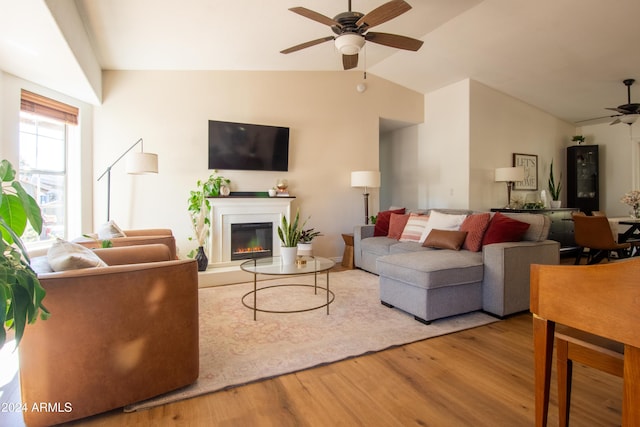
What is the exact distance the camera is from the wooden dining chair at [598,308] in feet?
2.52

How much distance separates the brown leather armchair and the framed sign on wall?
5.81m

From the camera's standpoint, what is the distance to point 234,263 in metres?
4.44

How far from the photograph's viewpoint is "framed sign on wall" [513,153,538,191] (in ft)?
18.7

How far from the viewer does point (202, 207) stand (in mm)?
4305

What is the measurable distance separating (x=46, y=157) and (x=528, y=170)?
7112 millimetres

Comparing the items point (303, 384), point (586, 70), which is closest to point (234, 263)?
point (303, 384)

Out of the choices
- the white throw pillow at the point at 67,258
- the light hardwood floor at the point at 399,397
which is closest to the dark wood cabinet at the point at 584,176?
the light hardwood floor at the point at 399,397

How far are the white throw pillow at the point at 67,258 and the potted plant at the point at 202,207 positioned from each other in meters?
2.37

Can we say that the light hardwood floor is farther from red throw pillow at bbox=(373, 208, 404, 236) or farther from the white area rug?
red throw pillow at bbox=(373, 208, 404, 236)

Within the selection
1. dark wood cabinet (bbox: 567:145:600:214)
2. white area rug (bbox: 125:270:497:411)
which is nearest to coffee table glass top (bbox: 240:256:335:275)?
white area rug (bbox: 125:270:497:411)

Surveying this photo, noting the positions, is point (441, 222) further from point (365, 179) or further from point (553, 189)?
point (553, 189)

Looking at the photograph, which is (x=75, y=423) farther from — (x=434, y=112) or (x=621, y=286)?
(x=434, y=112)

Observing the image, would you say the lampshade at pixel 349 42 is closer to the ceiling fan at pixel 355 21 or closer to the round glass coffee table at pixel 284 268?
the ceiling fan at pixel 355 21

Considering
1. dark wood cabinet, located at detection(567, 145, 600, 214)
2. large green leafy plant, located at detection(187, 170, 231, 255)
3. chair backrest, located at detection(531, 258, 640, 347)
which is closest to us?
chair backrest, located at detection(531, 258, 640, 347)
